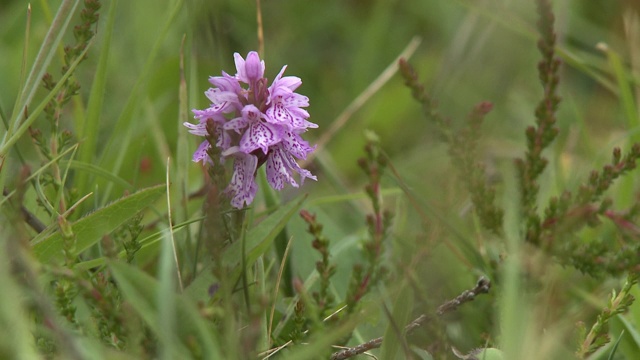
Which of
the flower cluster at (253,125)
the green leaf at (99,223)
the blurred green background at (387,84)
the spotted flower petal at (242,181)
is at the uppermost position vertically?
the flower cluster at (253,125)

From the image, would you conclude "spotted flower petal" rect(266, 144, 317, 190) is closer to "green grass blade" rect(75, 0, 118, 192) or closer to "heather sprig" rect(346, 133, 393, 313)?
"heather sprig" rect(346, 133, 393, 313)

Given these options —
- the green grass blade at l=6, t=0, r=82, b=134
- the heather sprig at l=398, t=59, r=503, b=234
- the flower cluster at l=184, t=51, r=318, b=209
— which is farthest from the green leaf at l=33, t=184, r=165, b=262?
the heather sprig at l=398, t=59, r=503, b=234

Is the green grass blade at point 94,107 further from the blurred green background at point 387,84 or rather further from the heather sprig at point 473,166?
the heather sprig at point 473,166

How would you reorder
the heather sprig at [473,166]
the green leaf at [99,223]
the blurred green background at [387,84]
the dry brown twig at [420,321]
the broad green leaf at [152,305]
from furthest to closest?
the blurred green background at [387,84], the heather sprig at [473,166], the green leaf at [99,223], the dry brown twig at [420,321], the broad green leaf at [152,305]

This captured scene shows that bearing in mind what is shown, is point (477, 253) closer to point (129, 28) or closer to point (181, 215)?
point (181, 215)

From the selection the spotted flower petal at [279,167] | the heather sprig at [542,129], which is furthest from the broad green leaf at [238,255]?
the heather sprig at [542,129]

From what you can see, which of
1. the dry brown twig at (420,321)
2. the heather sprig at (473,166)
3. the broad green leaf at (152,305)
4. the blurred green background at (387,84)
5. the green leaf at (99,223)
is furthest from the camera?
the blurred green background at (387,84)
